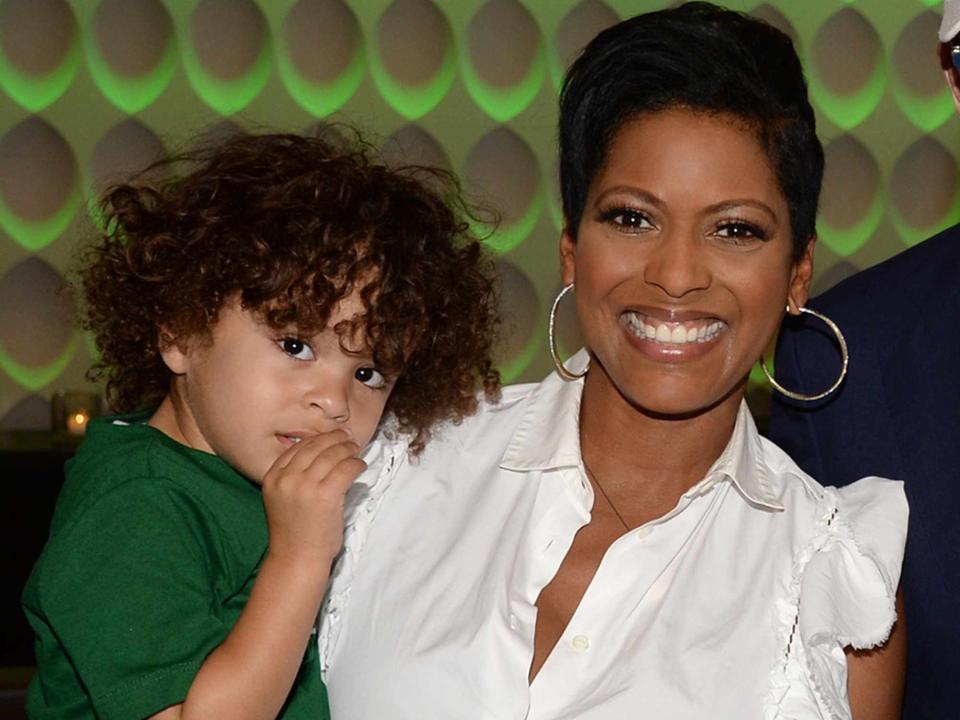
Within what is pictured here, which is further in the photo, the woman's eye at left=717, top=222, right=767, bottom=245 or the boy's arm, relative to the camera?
the woman's eye at left=717, top=222, right=767, bottom=245

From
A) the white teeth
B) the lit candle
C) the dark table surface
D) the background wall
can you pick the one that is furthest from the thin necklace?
the lit candle

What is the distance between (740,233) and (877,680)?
531 millimetres

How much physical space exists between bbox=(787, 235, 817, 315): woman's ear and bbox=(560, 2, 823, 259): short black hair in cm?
2

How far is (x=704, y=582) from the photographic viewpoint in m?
1.64

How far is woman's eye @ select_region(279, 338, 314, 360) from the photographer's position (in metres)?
1.57

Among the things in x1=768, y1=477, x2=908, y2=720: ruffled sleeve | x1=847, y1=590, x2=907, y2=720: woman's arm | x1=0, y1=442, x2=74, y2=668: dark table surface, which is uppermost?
x1=768, y1=477, x2=908, y2=720: ruffled sleeve

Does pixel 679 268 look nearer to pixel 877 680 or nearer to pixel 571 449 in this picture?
pixel 571 449

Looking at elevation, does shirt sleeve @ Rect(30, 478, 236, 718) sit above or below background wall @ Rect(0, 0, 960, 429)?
below

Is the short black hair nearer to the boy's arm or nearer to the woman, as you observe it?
the woman

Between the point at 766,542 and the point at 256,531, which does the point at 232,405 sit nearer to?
the point at 256,531

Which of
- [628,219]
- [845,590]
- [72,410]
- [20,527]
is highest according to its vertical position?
[628,219]

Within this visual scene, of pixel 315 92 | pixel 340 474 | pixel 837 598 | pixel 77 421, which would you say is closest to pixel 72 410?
pixel 77 421

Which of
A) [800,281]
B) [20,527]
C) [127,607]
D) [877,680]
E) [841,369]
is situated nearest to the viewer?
[127,607]

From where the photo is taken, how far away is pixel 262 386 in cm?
155
